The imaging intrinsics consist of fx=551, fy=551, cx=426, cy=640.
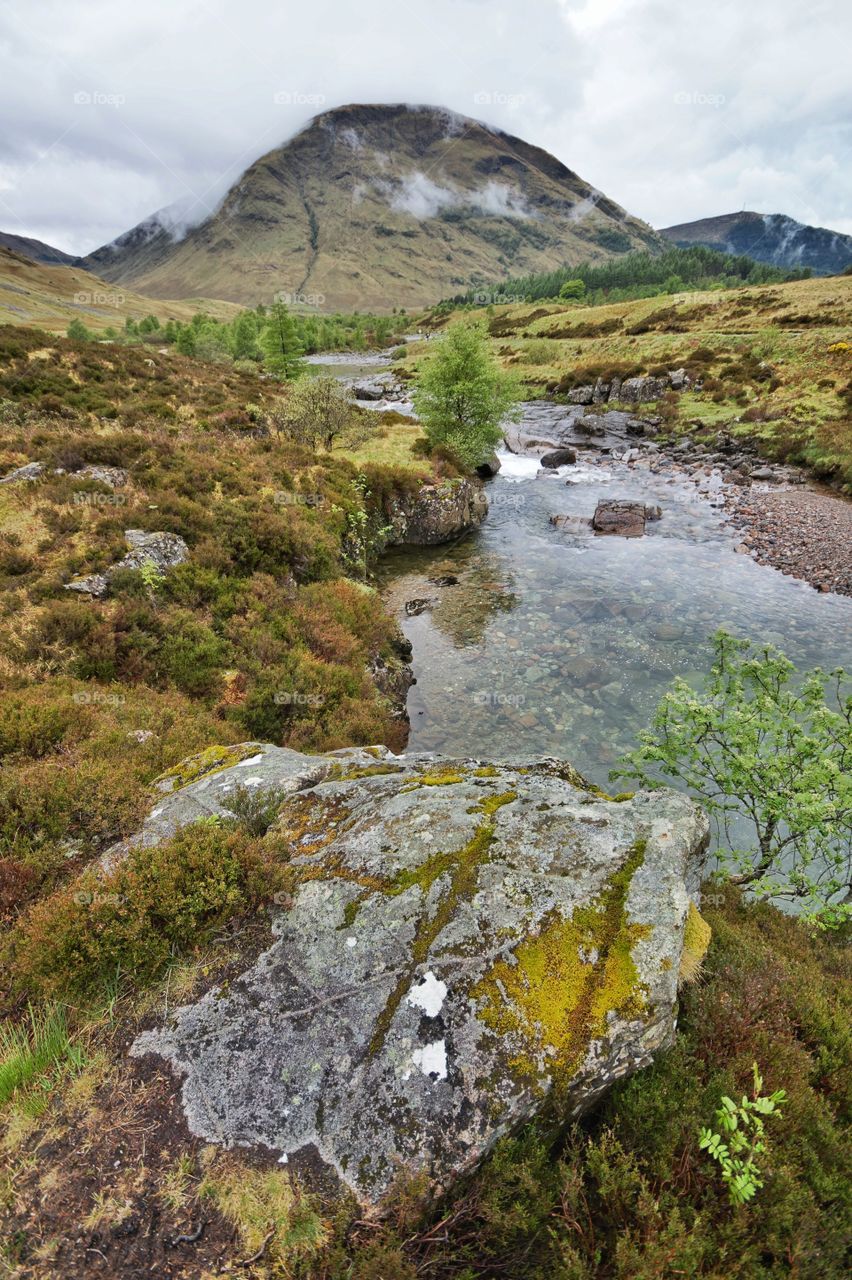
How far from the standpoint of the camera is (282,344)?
55969 millimetres

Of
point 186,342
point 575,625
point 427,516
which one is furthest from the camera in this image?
point 186,342

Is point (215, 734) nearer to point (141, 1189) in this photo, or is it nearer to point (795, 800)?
point (141, 1189)

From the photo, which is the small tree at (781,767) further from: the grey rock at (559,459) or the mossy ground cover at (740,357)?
the grey rock at (559,459)

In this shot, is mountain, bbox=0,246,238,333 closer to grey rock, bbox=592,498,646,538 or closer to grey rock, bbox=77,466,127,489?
grey rock, bbox=77,466,127,489

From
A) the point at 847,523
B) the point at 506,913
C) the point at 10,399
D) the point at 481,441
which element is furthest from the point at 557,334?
the point at 506,913

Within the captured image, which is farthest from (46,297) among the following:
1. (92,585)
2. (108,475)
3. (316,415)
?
(92,585)

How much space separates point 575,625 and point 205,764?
1355 cm

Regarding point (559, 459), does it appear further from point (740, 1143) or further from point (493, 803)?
point (740, 1143)

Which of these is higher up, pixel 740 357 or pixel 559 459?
pixel 740 357

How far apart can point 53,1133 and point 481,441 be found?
3399 centimetres

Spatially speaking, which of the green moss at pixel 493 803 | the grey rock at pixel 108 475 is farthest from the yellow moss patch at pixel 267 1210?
the grey rock at pixel 108 475

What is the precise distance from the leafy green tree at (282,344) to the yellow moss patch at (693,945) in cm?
6107

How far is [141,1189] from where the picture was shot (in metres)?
3.40

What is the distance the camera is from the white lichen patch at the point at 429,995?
414 cm
